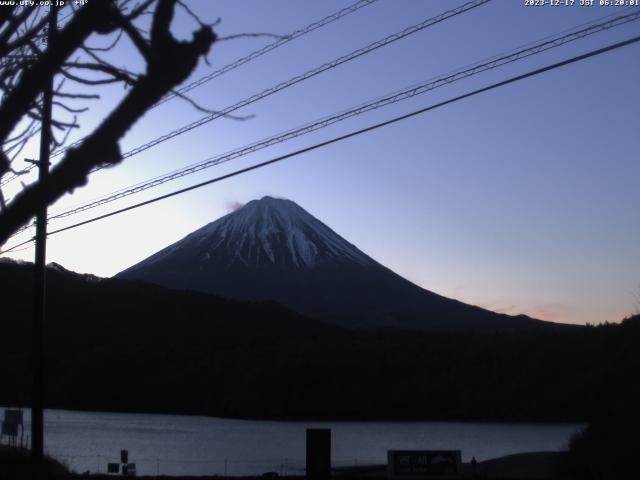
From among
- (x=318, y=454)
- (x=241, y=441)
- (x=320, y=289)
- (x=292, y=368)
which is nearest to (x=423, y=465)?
(x=318, y=454)

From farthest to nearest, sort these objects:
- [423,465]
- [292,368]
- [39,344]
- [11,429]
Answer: [292,368]
[11,429]
[423,465]
[39,344]

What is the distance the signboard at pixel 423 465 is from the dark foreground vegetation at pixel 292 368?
64364mm

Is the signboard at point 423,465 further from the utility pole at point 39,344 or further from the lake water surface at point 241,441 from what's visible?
the lake water surface at point 241,441

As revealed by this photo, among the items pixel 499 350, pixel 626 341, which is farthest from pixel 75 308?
pixel 626 341

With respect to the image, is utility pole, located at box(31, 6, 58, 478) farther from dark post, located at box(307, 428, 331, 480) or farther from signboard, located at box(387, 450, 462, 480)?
signboard, located at box(387, 450, 462, 480)

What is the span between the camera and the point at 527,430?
7781 cm

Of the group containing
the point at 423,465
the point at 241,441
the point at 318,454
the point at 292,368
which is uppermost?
the point at 292,368

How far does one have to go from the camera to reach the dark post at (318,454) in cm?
1506

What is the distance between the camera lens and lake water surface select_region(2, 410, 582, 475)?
145 feet

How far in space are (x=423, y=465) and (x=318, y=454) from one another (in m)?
4.50

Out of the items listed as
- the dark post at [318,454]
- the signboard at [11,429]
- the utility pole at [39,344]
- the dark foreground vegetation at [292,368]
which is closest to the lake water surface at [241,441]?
the dark foreground vegetation at [292,368]

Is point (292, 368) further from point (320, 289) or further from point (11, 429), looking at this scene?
point (320, 289)

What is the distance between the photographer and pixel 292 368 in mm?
95125

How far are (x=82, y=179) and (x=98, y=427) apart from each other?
66493 millimetres
